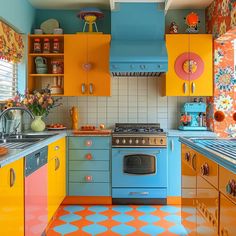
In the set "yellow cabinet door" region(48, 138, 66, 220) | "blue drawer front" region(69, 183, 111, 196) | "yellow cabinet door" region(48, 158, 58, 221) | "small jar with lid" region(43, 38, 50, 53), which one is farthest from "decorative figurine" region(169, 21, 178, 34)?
"yellow cabinet door" region(48, 158, 58, 221)

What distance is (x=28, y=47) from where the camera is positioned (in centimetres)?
417

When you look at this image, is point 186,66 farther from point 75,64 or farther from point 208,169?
point 208,169

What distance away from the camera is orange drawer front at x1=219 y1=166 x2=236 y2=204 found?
1552 millimetres

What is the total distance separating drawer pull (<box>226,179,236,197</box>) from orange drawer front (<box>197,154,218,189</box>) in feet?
0.73

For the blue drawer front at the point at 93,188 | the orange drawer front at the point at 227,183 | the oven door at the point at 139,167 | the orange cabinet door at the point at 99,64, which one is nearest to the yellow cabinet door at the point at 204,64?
the oven door at the point at 139,167

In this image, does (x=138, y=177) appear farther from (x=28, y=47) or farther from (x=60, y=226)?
(x=28, y=47)

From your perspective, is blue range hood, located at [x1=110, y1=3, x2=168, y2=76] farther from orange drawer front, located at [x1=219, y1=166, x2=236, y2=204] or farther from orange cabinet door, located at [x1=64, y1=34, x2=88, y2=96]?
orange drawer front, located at [x1=219, y1=166, x2=236, y2=204]

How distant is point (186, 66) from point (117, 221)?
207 centimetres

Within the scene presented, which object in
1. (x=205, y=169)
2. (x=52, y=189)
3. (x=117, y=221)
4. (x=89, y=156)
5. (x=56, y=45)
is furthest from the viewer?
(x=56, y=45)

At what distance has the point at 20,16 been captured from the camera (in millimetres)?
3807

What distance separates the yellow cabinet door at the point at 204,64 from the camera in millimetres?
4098

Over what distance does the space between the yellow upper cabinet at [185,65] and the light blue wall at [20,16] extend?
5.85 feet

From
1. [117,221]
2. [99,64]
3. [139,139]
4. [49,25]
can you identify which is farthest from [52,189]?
[49,25]

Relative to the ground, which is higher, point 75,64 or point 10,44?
point 10,44
